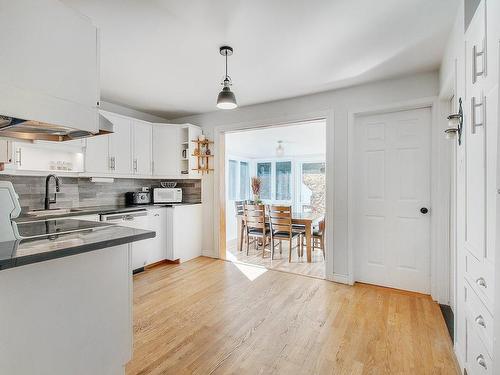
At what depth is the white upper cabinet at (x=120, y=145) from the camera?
353cm

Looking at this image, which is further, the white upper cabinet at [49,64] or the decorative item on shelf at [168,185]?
the decorative item on shelf at [168,185]

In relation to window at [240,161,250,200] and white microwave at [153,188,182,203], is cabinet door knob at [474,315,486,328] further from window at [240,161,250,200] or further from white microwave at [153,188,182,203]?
window at [240,161,250,200]

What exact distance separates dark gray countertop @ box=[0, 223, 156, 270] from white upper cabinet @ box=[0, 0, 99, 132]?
22.4 inches

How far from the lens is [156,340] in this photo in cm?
201

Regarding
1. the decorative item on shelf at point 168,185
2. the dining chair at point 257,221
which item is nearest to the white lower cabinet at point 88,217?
the decorative item on shelf at point 168,185

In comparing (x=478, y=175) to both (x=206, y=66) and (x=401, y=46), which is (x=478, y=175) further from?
(x=206, y=66)

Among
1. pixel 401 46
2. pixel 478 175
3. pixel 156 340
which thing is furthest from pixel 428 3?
pixel 156 340

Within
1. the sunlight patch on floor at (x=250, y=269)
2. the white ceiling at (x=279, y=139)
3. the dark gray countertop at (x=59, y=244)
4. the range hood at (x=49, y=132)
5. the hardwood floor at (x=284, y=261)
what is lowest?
the hardwood floor at (x=284, y=261)

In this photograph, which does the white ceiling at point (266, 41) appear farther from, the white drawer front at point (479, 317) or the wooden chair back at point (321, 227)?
the wooden chair back at point (321, 227)

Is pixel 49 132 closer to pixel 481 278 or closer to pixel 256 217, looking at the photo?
pixel 481 278

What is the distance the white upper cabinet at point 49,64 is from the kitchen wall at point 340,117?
2.54 m

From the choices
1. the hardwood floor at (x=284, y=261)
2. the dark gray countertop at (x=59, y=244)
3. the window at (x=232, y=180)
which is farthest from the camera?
the window at (x=232, y=180)

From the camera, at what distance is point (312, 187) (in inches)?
298

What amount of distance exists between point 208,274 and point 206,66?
2.53 m
